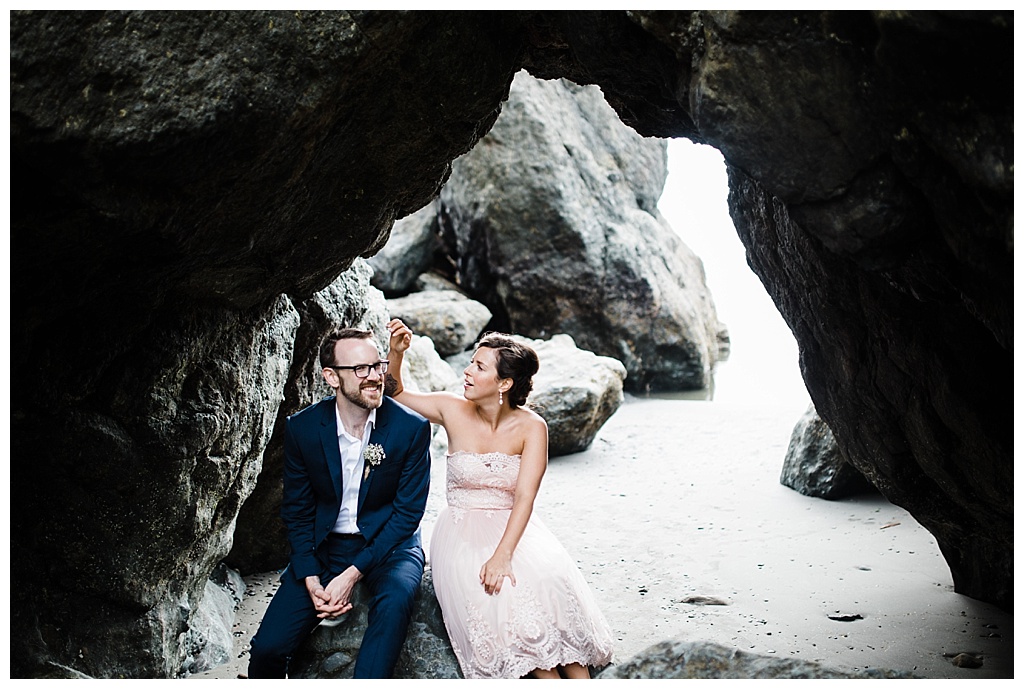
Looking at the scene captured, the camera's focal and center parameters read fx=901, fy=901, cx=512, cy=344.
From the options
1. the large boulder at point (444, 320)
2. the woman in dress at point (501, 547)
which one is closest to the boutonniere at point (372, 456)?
the woman in dress at point (501, 547)

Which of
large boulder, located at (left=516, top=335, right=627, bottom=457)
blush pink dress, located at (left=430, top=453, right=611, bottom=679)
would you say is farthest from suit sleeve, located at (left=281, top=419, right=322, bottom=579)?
large boulder, located at (left=516, top=335, right=627, bottom=457)

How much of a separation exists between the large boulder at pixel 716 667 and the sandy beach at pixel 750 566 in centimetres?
11

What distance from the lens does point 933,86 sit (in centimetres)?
235

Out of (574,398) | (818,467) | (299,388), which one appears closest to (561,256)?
(574,398)

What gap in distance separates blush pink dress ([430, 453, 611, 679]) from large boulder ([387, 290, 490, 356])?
27.4 feet

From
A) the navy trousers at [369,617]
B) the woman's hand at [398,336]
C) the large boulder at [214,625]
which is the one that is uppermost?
the woman's hand at [398,336]

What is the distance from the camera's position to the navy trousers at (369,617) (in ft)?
11.3

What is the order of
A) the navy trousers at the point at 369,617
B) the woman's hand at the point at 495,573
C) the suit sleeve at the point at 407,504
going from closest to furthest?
1. the navy trousers at the point at 369,617
2. the woman's hand at the point at 495,573
3. the suit sleeve at the point at 407,504

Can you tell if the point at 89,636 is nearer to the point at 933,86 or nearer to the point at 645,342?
the point at 933,86

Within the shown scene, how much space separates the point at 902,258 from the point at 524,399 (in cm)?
181

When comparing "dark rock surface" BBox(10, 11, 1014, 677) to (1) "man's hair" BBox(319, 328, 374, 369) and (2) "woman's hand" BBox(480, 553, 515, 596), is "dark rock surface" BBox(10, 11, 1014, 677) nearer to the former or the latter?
(1) "man's hair" BBox(319, 328, 374, 369)

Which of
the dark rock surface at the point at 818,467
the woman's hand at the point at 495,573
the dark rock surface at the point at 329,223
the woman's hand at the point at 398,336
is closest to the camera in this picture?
the dark rock surface at the point at 329,223

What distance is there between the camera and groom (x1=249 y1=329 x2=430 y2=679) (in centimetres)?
367

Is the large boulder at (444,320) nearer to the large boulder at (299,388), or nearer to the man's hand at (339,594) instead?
the large boulder at (299,388)
